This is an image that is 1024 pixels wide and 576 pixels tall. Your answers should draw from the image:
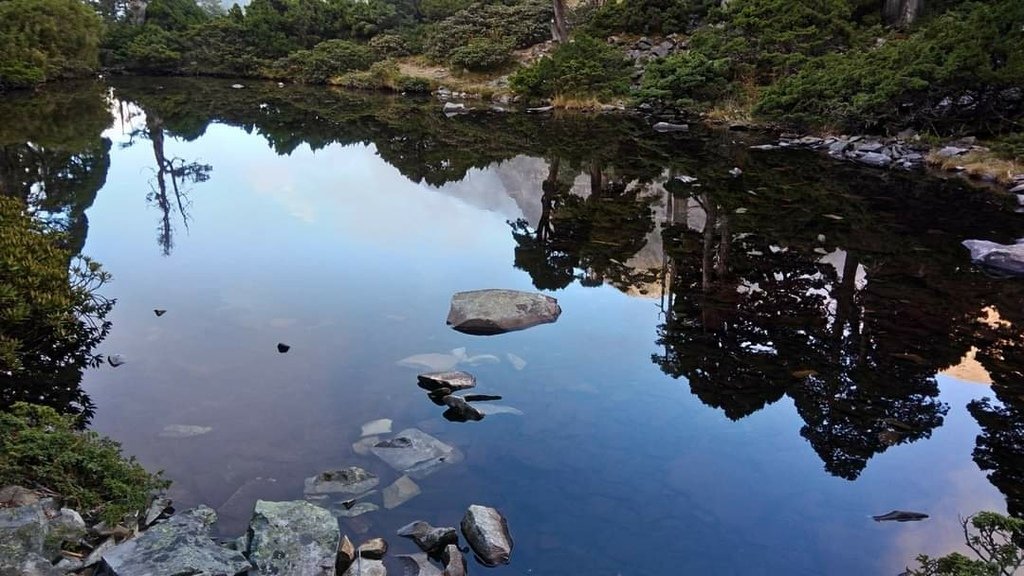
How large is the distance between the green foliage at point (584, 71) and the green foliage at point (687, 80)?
1998mm

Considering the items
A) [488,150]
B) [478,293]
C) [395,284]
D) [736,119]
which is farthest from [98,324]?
[736,119]

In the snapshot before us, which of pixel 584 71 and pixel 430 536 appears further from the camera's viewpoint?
pixel 584 71

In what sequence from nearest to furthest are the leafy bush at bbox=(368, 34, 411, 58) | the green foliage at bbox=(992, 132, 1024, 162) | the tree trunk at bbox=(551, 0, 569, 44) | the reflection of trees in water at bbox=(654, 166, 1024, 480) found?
the reflection of trees in water at bbox=(654, 166, 1024, 480), the green foliage at bbox=(992, 132, 1024, 162), the tree trunk at bbox=(551, 0, 569, 44), the leafy bush at bbox=(368, 34, 411, 58)

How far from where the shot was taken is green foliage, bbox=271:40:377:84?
3591 cm

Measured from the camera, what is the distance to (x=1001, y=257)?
929 centimetres

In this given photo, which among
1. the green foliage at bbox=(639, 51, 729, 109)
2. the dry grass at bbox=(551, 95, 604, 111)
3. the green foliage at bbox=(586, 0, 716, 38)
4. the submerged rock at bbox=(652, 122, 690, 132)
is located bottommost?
the submerged rock at bbox=(652, 122, 690, 132)

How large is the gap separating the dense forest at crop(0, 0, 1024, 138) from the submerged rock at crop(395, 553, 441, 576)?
15753mm

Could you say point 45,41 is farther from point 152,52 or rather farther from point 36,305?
point 36,305

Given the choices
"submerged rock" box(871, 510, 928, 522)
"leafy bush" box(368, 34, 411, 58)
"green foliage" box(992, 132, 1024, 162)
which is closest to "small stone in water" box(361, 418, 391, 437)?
"submerged rock" box(871, 510, 928, 522)

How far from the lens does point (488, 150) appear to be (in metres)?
18.2

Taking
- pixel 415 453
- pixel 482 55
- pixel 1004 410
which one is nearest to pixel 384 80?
pixel 482 55

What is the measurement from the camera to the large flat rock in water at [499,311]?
7.49m

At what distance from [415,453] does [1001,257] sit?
833 centimetres

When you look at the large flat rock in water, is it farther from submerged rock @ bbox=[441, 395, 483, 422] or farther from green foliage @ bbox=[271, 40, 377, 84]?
green foliage @ bbox=[271, 40, 377, 84]
